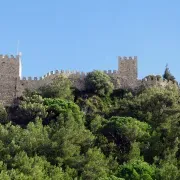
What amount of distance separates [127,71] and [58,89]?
496 cm

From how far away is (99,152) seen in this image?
43.1m

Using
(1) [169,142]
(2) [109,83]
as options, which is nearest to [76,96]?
→ (2) [109,83]

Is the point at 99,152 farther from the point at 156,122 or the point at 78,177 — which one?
the point at 156,122

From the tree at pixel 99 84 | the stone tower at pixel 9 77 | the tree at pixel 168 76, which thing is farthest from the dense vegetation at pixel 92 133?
the tree at pixel 168 76

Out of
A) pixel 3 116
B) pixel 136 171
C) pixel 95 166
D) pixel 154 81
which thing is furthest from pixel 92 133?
pixel 154 81

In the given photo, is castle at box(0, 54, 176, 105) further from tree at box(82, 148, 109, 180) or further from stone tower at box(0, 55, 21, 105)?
tree at box(82, 148, 109, 180)

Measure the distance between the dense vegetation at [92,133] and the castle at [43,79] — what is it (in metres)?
0.59

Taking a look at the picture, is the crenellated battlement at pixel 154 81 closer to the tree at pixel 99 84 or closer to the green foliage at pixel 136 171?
the tree at pixel 99 84

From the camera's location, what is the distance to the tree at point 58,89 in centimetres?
5178

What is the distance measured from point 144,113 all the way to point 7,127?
837cm

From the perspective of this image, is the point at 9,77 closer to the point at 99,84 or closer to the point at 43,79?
the point at 43,79

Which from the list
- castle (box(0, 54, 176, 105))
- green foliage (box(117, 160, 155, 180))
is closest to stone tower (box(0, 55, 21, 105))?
Result: castle (box(0, 54, 176, 105))

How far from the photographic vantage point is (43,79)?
2079 inches

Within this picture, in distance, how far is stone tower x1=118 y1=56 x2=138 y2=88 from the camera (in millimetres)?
53750
